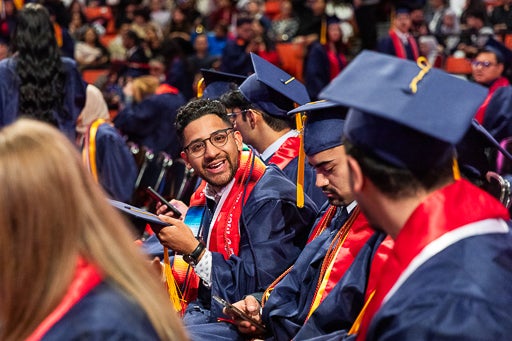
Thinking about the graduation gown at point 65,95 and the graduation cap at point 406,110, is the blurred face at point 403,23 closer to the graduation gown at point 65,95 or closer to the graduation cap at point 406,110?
the graduation gown at point 65,95

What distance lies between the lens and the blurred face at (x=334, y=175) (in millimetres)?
3210

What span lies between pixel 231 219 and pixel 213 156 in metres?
0.29

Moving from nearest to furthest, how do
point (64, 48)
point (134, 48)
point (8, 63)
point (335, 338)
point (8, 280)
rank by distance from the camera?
point (8, 280) → point (335, 338) → point (8, 63) → point (64, 48) → point (134, 48)

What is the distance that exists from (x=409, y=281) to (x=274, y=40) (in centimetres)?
1164

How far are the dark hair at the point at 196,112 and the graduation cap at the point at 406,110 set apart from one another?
1.92 m

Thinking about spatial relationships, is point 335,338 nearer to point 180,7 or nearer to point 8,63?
point 8,63

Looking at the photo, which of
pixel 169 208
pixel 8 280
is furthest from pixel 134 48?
pixel 8 280

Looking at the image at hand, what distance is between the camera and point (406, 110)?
2.12 metres

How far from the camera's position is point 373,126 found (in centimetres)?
215

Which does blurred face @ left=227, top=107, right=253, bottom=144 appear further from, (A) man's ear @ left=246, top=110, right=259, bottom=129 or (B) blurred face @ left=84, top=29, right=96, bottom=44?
(B) blurred face @ left=84, top=29, right=96, bottom=44

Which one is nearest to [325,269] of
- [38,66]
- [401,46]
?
[38,66]

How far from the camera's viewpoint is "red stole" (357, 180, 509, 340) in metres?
2.12

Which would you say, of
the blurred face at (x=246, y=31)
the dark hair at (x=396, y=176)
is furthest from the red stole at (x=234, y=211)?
the blurred face at (x=246, y=31)

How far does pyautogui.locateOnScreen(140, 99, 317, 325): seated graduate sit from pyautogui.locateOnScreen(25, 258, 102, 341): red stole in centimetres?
183
